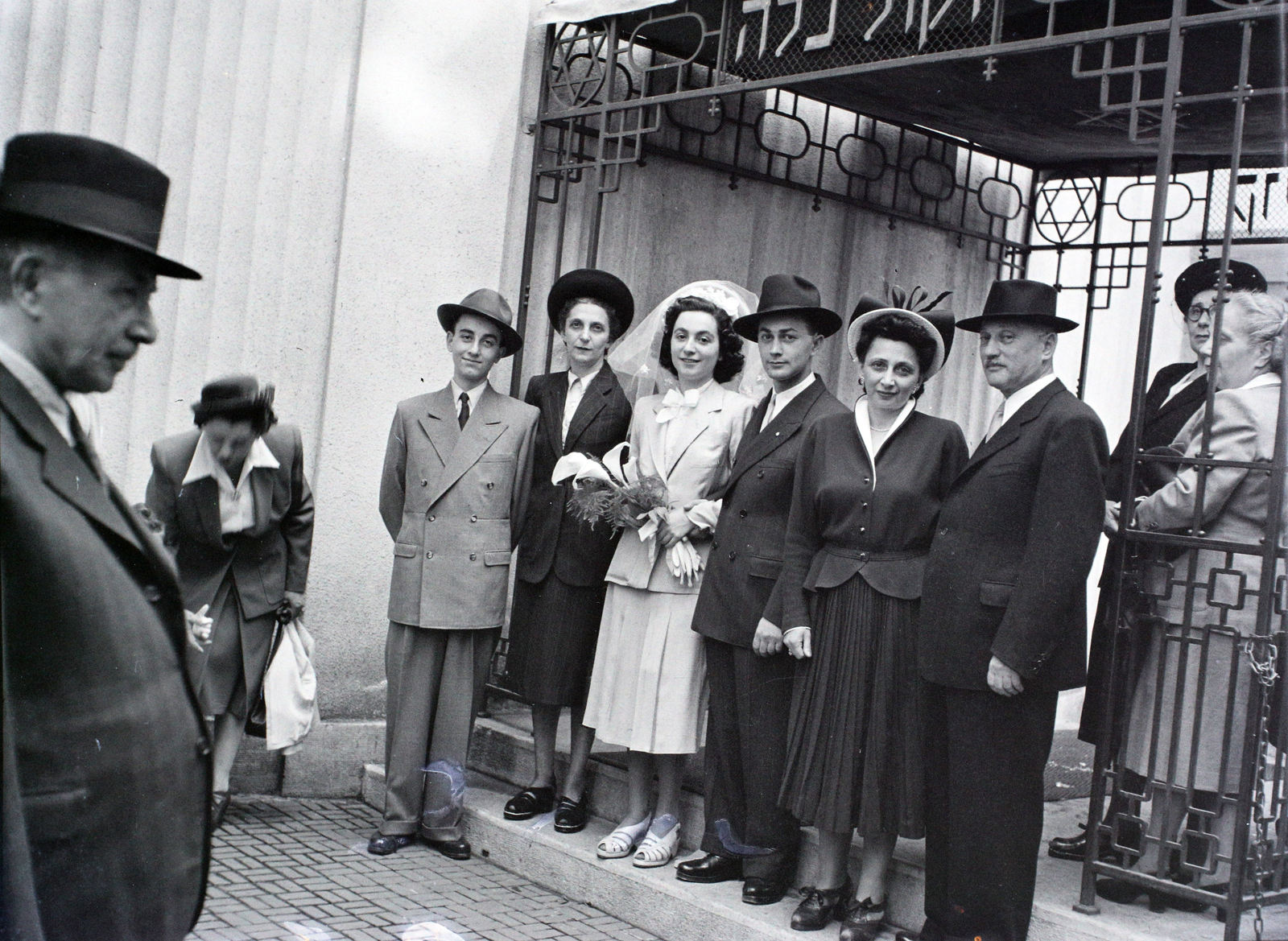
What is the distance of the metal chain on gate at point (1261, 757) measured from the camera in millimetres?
3812

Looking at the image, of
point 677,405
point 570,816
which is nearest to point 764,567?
point 677,405

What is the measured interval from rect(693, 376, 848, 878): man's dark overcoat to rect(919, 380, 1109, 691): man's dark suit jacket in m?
0.67

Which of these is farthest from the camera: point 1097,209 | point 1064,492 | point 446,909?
point 1097,209

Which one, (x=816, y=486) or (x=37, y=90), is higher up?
(x=37, y=90)

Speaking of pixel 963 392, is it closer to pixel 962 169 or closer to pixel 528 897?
pixel 962 169

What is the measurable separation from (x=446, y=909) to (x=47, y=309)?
11.2ft

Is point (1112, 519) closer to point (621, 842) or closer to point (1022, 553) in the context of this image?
point (1022, 553)

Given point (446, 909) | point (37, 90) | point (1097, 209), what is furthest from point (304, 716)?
point (1097, 209)

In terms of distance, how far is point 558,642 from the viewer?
5340 mm

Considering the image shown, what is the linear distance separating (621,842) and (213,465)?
85.0 inches

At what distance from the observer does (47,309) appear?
1.92 metres

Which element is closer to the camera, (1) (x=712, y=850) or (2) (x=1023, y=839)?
(2) (x=1023, y=839)

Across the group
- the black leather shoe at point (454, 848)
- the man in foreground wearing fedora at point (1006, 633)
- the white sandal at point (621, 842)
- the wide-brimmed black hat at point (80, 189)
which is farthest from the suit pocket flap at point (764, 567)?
the wide-brimmed black hat at point (80, 189)

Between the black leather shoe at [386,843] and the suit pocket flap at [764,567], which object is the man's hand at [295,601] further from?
the suit pocket flap at [764,567]
